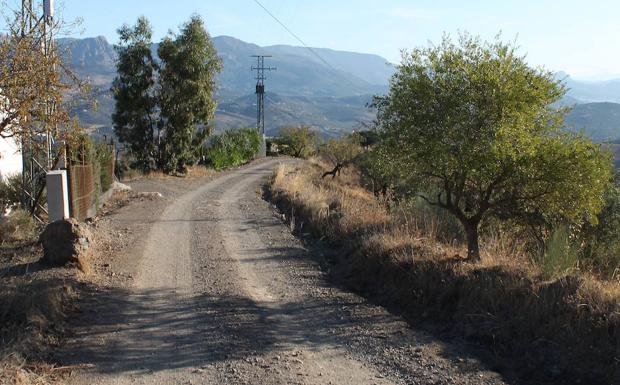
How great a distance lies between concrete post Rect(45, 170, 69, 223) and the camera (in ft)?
41.0

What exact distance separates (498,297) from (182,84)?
2603 centimetres

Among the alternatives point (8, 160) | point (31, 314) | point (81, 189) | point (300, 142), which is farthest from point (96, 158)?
point (300, 142)

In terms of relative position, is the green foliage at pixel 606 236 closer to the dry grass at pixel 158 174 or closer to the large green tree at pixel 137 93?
the dry grass at pixel 158 174

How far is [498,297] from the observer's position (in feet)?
23.2

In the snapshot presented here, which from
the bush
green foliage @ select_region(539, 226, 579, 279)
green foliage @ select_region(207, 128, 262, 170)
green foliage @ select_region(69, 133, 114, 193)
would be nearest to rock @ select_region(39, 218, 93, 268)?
green foliage @ select_region(69, 133, 114, 193)

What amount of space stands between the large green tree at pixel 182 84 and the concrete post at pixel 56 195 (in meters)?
18.6

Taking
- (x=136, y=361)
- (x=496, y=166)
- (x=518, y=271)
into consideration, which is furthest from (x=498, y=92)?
(x=136, y=361)

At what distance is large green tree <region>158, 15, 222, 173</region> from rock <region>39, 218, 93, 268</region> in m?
22.0

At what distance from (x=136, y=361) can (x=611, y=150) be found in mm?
8017

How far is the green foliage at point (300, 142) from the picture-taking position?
60.2 metres

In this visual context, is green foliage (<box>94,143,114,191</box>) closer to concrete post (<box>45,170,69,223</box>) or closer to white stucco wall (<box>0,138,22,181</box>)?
white stucco wall (<box>0,138,22,181</box>)

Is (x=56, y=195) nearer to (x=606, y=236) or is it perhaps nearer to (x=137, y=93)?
(x=606, y=236)

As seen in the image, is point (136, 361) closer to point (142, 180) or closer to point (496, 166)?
point (496, 166)

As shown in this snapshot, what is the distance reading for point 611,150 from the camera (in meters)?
9.64
